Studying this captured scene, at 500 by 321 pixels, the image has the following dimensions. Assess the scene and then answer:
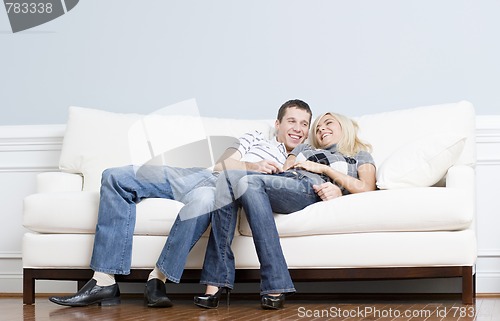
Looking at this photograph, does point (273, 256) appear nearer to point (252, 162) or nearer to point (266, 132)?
point (252, 162)

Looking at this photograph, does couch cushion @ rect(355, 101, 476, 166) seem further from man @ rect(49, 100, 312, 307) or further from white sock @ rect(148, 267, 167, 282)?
white sock @ rect(148, 267, 167, 282)

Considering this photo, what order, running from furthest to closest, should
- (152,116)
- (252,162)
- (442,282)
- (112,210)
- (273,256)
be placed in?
(152,116), (442,282), (252,162), (112,210), (273,256)

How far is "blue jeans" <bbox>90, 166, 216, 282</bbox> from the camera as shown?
287 cm

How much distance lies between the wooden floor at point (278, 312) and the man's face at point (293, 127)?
0.71m

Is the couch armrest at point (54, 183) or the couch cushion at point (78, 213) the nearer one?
the couch cushion at point (78, 213)

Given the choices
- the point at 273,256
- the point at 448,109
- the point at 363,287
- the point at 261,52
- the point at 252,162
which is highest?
the point at 261,52

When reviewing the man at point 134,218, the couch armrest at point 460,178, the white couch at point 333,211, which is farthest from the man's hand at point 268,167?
the couch armrest at point 460,178

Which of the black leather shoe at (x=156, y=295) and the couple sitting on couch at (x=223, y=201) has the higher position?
the couple sitting on couch at (x=223, y=201)

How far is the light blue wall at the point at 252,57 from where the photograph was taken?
12.4 ft

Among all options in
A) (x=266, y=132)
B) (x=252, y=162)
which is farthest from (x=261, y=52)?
(x=252, y=162)

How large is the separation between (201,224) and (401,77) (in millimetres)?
1449

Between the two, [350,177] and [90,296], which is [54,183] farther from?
[350,177]

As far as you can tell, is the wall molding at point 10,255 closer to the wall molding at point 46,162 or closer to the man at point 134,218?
the wall molding at point 46,162

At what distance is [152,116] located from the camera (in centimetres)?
382
